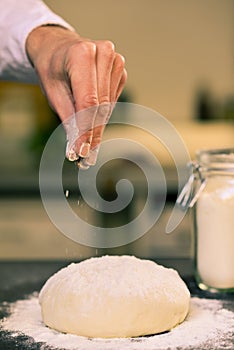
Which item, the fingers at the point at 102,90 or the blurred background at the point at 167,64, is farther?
the blurred background at the point at 167,64

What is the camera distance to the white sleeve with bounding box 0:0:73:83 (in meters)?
1.08

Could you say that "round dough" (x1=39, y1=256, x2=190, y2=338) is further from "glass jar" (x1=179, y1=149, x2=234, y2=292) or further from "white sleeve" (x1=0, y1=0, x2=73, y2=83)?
"white sleeve" (x1=0, y1=0, x2=73, y2=83)

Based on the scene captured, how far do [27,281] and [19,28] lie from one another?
0.42 metres

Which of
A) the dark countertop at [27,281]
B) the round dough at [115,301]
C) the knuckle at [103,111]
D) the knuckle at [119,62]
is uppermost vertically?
the knuckle at [119,62]

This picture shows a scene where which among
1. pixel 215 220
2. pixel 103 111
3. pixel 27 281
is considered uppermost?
pixel 103 111

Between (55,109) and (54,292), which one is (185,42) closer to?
(55,109)

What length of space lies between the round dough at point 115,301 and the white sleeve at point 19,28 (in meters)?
0.45

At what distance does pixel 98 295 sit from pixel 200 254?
0.77 ft

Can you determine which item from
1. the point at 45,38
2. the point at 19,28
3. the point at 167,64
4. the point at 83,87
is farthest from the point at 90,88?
the point at 167,64

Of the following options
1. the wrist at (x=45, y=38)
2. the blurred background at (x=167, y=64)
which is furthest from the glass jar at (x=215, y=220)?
the blurred background at (x=167, y=64)

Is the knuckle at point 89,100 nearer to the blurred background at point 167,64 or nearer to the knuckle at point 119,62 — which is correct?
the knuckle at point 119,62

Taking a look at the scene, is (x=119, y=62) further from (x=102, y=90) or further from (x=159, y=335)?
(x=159, y=335)

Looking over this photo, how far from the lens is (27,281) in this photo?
3.36ft

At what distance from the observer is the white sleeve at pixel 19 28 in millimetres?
1080
